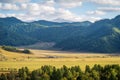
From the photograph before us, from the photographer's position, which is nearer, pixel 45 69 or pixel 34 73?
pixel 34 73

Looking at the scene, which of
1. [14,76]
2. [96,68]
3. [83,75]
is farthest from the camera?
[96,68]

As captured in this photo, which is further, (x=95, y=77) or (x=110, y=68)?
(x=110, y=68)

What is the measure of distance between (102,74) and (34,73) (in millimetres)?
35908

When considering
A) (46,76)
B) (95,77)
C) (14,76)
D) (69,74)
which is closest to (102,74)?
(95,77)

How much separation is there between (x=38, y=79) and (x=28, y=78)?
7338mm

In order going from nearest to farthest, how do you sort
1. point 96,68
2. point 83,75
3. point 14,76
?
point 83,75 < point 14,76 < point 96,68

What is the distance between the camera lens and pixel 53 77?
16150cm

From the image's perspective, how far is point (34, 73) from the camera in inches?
6511

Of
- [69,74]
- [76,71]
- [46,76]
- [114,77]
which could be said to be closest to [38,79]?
[46,76]

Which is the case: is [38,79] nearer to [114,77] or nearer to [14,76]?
[14,76]

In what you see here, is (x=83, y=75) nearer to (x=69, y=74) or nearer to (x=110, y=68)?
(x=69, y=74)

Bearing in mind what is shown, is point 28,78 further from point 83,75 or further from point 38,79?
point 83,75

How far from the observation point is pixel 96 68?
181 meters

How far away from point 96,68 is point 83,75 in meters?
25.0
